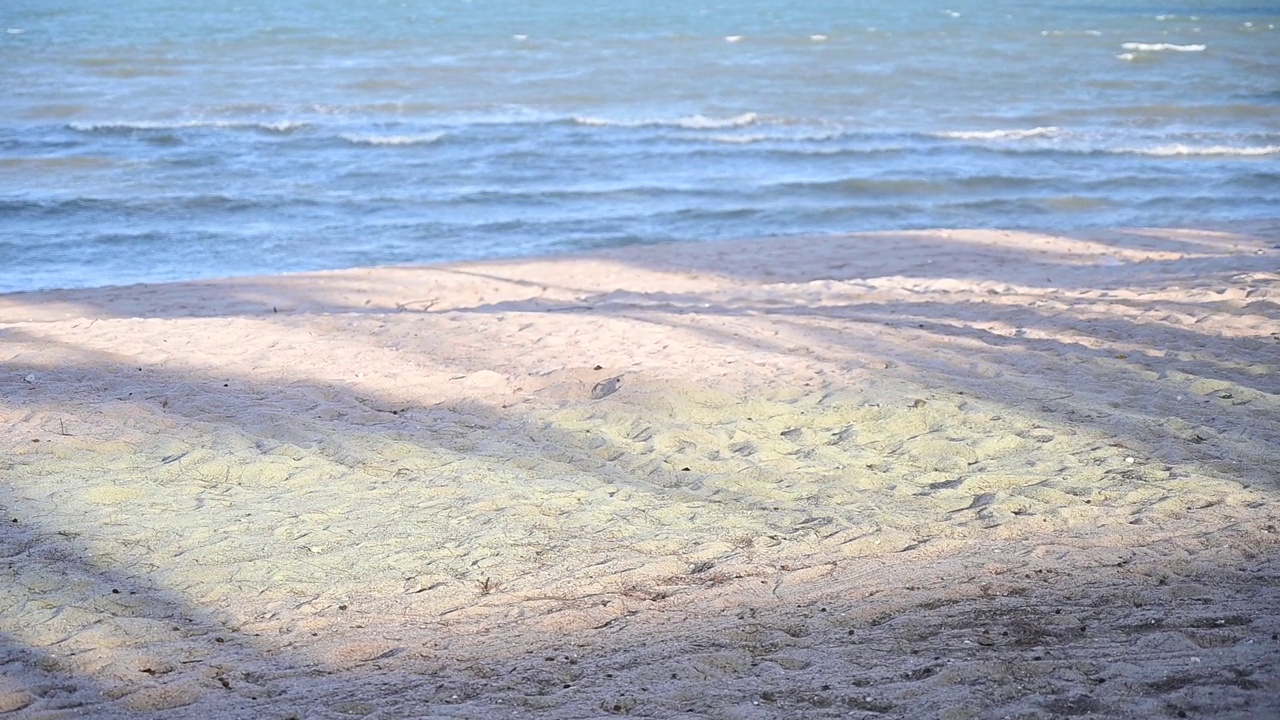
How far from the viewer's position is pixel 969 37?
1539 inches

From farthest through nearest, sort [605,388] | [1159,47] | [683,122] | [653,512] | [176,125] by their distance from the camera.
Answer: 1. [1159,47]
2. [683,122]
3. [176,125]
4. [605,388]
5. [653,512]

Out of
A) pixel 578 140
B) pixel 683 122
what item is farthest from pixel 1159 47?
pixel 578 140

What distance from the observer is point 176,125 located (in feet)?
71.8

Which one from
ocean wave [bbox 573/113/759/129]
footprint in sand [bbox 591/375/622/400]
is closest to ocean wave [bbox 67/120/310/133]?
ocean wave [bbox 573/113/759/129]

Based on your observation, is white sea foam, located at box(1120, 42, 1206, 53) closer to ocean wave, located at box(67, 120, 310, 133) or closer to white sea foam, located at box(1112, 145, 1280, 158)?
white sea foam, located at box(1112, 145, 1280, 158)

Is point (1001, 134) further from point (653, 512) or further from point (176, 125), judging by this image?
point (653, 512)

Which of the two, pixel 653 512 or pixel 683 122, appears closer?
pixel 653 512

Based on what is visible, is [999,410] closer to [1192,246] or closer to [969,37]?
[1192,246]

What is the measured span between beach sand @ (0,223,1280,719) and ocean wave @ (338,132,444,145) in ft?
38.8

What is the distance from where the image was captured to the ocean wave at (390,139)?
2045cm

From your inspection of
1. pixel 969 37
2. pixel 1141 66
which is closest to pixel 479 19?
pixel 969 37

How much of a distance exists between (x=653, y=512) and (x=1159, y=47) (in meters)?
34.9

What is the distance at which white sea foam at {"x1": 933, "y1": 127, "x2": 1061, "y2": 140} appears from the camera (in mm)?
21058

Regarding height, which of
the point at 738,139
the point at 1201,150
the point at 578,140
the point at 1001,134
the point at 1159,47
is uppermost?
the point at 1159,47
